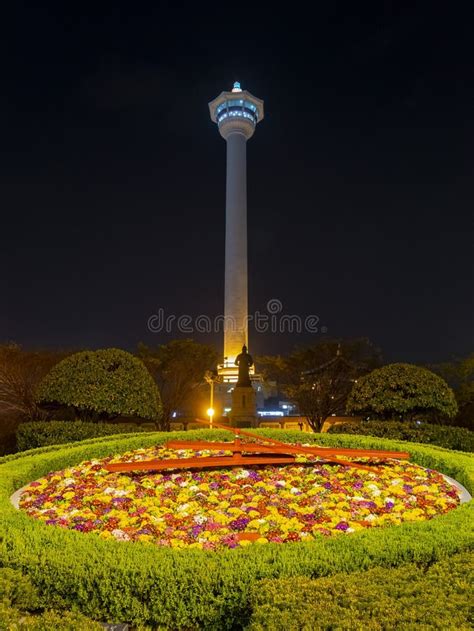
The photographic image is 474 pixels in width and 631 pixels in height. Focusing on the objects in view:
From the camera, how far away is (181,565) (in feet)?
11.5

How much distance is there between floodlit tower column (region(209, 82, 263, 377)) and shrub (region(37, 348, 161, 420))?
1380 inches

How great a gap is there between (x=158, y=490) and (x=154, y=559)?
8.68ft

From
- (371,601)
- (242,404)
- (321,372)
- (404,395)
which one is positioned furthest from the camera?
(321,372)

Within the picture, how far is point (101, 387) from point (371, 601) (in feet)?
36.3

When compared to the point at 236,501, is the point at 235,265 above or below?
Result: above

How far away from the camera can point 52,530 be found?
4336 millimetres

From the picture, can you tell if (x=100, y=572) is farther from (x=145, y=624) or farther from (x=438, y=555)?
(x=438, y=555)

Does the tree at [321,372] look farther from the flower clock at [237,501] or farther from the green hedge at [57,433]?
the flower clock at [237,501]

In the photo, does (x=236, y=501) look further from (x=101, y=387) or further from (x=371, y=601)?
(x=101, y=387)

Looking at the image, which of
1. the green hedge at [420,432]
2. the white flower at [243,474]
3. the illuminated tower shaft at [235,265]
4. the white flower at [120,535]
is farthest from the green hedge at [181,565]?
the illuminated tower shaft at [235,265]

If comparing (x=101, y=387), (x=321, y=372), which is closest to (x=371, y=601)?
(x=101, y=387)

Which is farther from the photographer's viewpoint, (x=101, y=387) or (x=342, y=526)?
(x=101, y=387)

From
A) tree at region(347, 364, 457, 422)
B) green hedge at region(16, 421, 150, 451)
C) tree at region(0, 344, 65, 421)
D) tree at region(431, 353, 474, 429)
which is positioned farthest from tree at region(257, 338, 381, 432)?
green hedge at region(16, 421, 150, 451)

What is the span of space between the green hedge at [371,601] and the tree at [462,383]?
20.1m
